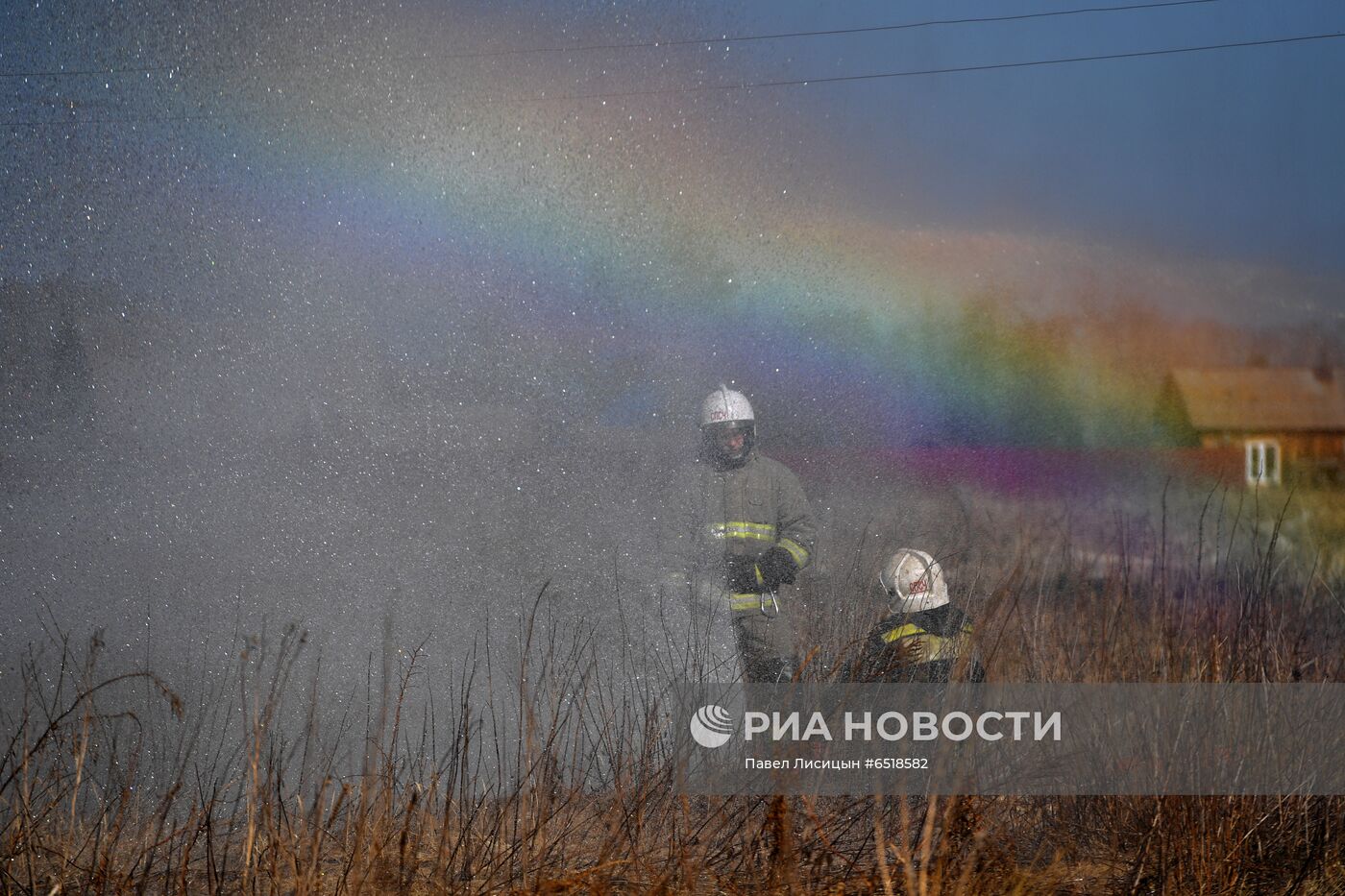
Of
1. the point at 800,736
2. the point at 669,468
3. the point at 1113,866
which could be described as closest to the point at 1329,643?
the point at 1113,866

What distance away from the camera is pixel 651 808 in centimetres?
299

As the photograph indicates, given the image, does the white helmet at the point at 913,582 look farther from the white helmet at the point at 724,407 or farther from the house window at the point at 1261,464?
the house window at the point at 1261,464

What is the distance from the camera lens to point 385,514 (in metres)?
3.95

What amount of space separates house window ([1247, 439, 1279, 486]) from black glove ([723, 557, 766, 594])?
166cm

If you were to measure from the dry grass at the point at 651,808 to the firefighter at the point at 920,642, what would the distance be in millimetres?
91

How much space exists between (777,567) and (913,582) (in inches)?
17.8

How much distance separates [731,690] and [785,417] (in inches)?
37.8

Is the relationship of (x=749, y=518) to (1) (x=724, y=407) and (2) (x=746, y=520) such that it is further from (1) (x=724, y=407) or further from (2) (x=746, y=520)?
(1) (x=724, y=407)

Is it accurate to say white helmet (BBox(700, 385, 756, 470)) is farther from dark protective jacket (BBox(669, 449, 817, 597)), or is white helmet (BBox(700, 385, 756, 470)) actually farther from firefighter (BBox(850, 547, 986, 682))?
firefighter (BBox(850, 547, 986, 682))

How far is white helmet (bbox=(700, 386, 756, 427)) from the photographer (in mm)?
3674

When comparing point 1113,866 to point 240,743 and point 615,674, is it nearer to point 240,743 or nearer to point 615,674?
point 615,674

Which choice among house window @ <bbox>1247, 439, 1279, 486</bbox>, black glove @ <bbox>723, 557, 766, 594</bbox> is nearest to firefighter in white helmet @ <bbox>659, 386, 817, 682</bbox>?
black glove @ <bbox>723, 557, 766, 594</bbox>

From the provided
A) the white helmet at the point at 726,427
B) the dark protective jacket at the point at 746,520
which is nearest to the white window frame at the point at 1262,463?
the dark protective jacket at the point at 746,520

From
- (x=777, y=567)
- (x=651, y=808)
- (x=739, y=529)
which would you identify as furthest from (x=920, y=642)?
(x=651, y=808)
